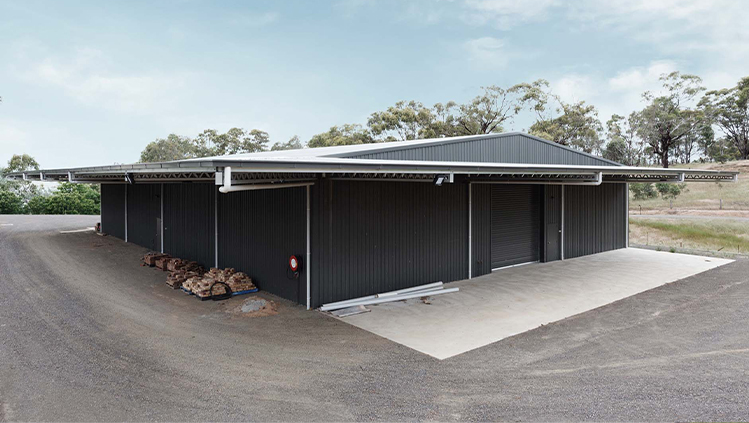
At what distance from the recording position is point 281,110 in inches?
1969

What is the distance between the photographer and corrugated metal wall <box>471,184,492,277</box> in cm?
978

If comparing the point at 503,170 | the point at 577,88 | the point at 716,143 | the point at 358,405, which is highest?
the point at 577,88

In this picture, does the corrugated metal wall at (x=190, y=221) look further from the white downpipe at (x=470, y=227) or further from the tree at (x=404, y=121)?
the tree at (x=404, y=121)

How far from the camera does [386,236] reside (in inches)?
320

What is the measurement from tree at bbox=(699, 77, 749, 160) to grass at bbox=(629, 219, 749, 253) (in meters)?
25.4

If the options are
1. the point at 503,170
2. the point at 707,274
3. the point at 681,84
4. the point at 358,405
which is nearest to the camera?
the point at 358,405

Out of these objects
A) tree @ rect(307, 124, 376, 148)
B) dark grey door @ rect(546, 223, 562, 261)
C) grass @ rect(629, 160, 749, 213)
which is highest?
tree @ rect(307, 124, 376, 148)

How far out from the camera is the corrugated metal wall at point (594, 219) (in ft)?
40.6

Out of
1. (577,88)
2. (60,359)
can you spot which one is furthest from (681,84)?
(60,359)

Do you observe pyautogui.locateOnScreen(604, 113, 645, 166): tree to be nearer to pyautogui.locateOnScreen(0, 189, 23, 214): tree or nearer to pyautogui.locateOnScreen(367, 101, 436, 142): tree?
pyautogui.locateOnScreen(367, 101, 436, 142): tree

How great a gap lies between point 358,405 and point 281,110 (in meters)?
49.3

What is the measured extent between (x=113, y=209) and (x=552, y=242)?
16.1 m

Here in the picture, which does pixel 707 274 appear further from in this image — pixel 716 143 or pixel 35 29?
pixel 716 143

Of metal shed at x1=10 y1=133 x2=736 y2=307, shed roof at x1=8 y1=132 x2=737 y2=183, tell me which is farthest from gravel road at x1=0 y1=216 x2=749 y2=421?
shed roof at x1=8 y1=132 x2=737 y2=183
